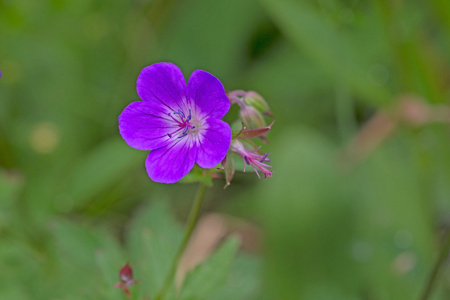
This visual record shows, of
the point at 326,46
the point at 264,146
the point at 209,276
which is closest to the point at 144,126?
the point at 209,276

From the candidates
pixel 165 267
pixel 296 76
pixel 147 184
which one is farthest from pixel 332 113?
pixel 165 267

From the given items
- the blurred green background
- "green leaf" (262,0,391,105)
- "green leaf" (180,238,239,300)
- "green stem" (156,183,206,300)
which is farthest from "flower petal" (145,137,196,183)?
"green leaf" (262,0,391,105)

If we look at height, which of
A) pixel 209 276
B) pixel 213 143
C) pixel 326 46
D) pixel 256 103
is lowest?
pixel 209 276

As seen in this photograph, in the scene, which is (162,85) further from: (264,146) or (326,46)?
(326,46)

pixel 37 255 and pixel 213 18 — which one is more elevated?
pixel 213 18

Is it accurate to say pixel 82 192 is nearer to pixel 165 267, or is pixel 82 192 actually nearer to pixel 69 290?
pixel 69 290

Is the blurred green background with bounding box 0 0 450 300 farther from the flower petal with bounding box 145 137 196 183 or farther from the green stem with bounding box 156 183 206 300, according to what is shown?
the flower petal with bounding box 145 137 196 183
